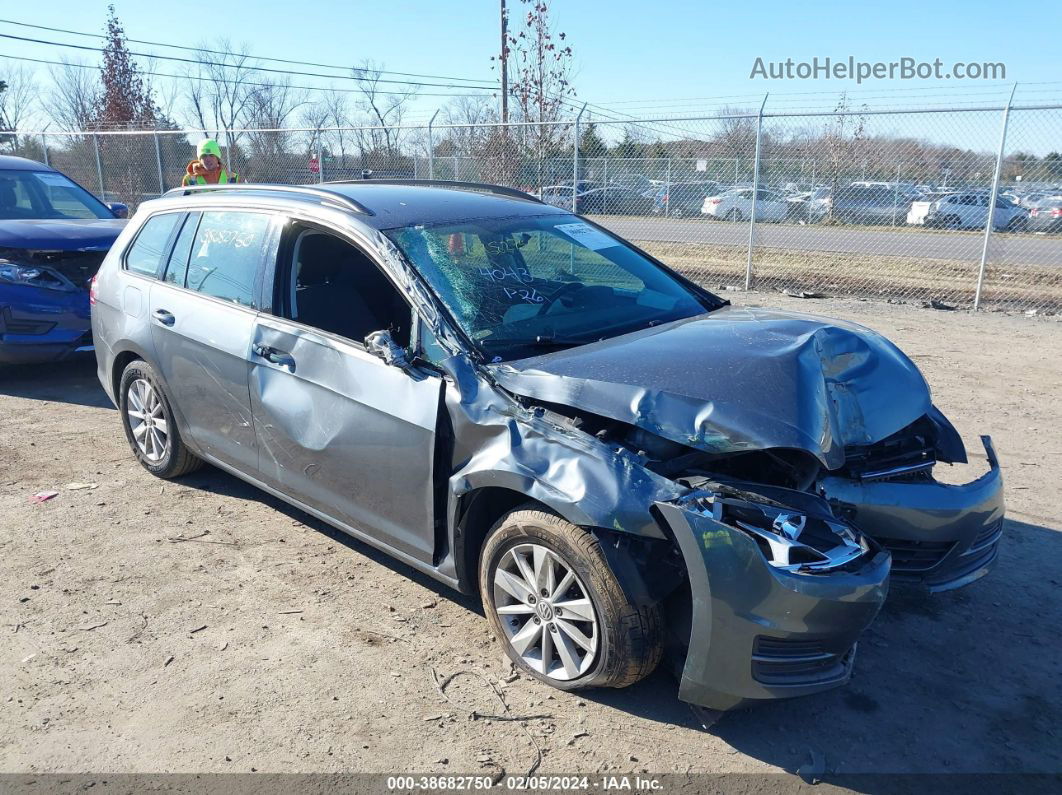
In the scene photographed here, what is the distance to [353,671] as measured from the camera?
10.8ft

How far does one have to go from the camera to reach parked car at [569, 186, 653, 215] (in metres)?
13.7

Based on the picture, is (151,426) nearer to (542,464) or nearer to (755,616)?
(542,464)

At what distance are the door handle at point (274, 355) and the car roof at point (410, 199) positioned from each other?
0.72m

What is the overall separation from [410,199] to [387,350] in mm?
1151

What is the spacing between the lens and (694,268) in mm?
14508

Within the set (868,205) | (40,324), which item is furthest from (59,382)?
(868,205)

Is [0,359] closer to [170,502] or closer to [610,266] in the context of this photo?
[170,502]

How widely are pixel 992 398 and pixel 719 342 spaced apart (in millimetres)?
4306

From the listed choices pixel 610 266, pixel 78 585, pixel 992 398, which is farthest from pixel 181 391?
pixel 992 398

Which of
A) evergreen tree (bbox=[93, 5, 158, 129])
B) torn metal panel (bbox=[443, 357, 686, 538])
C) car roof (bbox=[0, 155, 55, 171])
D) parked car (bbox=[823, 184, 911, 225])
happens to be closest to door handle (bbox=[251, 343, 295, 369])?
torn metal panel (bbox=[443, 357, 686, 538])

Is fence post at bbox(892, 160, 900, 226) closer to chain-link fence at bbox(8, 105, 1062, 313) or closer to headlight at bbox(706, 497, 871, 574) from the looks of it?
chain-link fence at bbox(8, 105, 1062, 313)

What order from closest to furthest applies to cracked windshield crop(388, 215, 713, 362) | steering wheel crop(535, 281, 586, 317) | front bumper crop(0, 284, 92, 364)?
1. cracked windshield crop(388, 215, 713, 362)
2. steering wheel crop(535, 281, 586, 317)
3. front bumper crop(0, 284, 92, 364)

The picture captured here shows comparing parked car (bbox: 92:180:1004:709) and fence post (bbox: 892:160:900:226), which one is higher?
fence post (bbox: 892:160:900:226)

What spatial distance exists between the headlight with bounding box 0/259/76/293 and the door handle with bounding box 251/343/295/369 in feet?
13.6
